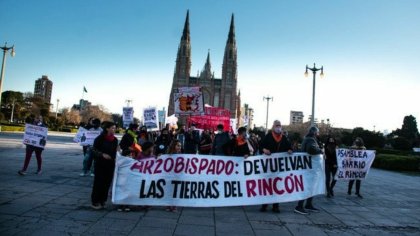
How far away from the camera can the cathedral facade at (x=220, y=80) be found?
384ft

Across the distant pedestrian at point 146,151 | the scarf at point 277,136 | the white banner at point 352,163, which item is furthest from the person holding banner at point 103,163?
the white banner at point 352,163

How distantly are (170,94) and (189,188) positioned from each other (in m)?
116

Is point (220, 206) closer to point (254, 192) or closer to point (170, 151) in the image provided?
point (254, 192)

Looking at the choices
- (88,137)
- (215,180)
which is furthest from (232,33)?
(215,180)

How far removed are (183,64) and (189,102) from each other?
107m

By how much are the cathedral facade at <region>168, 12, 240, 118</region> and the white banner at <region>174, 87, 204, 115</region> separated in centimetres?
10099

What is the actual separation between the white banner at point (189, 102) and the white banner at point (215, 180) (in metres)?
6.68

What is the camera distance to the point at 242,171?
285 inches

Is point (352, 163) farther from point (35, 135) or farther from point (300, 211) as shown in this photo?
point (35, 135)

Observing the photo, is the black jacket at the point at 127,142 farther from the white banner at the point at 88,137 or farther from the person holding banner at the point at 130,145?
the white banner at the point at 88,137

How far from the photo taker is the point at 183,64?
119000 millimetres

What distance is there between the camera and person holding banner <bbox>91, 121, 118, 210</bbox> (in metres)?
6.47

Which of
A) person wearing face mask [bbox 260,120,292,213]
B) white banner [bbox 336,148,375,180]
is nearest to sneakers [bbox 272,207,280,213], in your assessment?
person wearing face mask [bbox 260,120,292,213]

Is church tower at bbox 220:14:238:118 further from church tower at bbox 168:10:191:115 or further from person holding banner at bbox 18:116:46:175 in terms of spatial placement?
person holding banner at bbox 18:116:46:175
